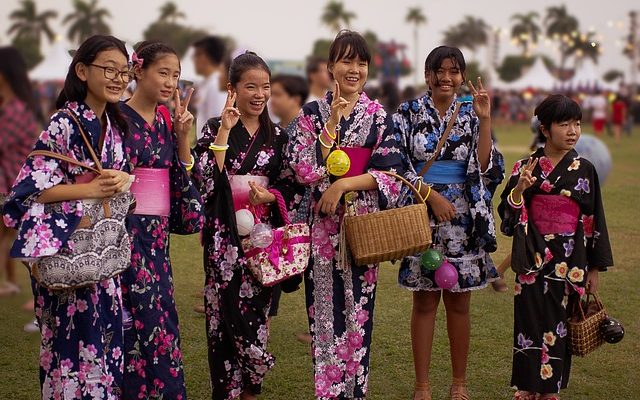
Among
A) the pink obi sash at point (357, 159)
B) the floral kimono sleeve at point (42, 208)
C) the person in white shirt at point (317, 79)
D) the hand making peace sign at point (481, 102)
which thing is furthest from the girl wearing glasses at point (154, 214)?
the person in white shirt at point (317, 79)

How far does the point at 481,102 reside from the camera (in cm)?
450

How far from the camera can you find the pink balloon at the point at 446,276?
4.53m

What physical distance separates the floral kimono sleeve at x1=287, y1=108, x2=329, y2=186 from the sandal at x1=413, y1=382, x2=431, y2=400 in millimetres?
1274

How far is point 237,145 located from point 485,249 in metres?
1.46

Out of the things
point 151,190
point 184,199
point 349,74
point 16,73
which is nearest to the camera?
point 151,190

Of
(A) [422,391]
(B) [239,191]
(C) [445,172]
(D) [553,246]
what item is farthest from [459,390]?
(B) [239,191]

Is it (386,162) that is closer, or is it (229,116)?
(229,116)

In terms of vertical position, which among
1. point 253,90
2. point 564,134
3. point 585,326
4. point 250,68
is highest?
point 250,68

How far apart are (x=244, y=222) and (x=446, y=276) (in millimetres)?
1097

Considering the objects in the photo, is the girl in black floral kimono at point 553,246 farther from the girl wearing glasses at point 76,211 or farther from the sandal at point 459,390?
the girl wearing glasses at point 76,211

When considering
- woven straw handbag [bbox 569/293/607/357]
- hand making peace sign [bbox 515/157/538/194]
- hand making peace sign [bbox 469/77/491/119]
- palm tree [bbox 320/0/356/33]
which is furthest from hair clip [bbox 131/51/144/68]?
palm tree [bbox 320/0/356/33]

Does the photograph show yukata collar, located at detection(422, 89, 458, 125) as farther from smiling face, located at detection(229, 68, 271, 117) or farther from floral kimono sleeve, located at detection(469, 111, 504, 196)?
smiling face, located at detection(229, 68, 271, 117)

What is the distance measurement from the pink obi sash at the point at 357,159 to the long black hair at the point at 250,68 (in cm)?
42

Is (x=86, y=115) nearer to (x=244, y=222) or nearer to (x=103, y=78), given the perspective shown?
(x=103, y=78)
